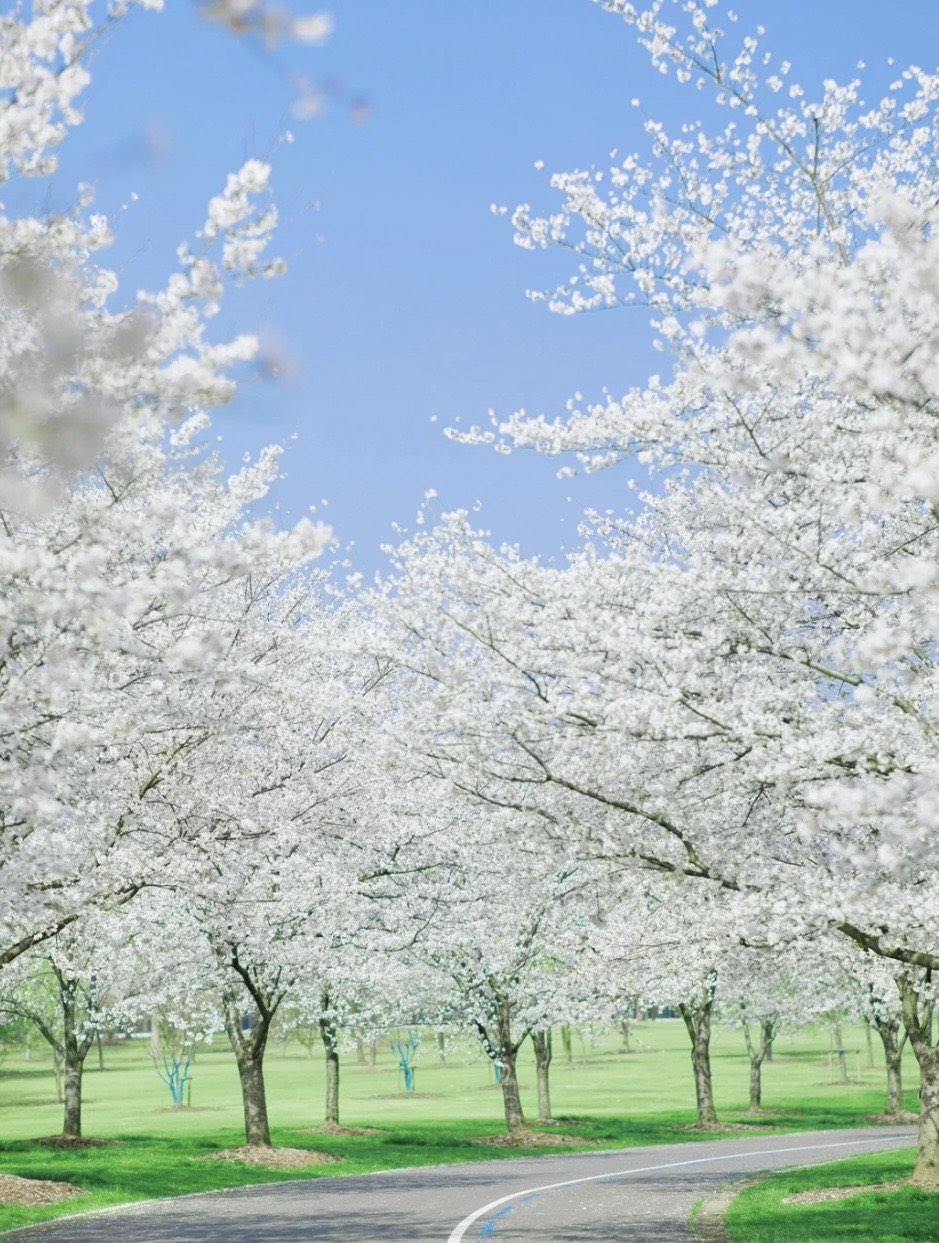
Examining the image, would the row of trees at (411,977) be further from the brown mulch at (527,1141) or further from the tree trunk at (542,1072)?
the brown mulch at (527,1141)

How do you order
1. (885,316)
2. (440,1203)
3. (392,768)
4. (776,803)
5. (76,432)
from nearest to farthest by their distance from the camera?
(76,432) < (885,316) < (776,803) < (392,768) < (440,1203)

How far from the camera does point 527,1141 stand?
100 ft

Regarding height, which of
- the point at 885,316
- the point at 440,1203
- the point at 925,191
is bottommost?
the point at 440,1203

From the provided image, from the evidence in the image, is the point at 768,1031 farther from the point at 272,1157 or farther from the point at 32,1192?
the point at 32,1192

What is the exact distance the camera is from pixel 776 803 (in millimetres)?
11492

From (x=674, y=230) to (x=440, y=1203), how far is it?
13.7 meters

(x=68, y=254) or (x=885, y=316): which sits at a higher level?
(x=68, y=254)

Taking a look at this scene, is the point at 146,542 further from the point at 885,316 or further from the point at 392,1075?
the point at 392,1075

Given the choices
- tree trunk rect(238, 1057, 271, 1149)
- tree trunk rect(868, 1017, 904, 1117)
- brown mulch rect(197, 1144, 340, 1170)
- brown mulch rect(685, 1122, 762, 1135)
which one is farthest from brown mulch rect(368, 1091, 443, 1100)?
brown mulch rect(197, 1144, 340, 1170)

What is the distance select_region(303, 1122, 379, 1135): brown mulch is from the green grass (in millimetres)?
13986

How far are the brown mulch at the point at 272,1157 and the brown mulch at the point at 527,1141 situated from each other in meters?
6.54

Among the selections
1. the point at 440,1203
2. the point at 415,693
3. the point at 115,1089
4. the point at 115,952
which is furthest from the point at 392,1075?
the point at 415,693

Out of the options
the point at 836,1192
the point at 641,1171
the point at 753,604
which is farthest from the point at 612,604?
the point at 641,1171

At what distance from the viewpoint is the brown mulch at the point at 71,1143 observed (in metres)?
27.9
